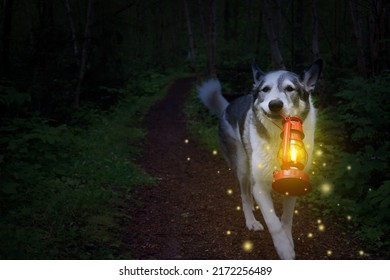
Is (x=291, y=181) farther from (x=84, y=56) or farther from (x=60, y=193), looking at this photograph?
(x=84, y=56)

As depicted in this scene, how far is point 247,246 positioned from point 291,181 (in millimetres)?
1656

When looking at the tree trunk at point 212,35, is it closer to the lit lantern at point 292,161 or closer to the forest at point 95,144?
the forest at point 95,144

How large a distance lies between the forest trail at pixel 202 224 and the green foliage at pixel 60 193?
1.10ft

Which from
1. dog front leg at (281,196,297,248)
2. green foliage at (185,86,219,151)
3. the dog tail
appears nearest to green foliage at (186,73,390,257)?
dog front leg at (281,196,297,248)

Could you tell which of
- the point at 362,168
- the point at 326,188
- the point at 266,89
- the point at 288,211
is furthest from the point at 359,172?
the point at 266,89

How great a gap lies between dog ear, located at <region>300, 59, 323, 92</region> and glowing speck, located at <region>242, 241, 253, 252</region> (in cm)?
208

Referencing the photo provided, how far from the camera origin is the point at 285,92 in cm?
412

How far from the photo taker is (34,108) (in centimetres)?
984

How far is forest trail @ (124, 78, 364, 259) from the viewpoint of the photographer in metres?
4.77

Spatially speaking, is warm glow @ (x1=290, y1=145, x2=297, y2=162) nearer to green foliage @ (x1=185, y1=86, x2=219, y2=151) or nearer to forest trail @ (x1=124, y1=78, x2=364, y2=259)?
forest trail @ (x1=124, y1=78, x2=364, y2=259)

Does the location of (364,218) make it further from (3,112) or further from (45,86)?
(45,86)

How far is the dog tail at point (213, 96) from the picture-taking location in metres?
6.93

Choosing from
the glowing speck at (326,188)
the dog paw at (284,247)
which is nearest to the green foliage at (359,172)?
the glowing speck at (326,188)
